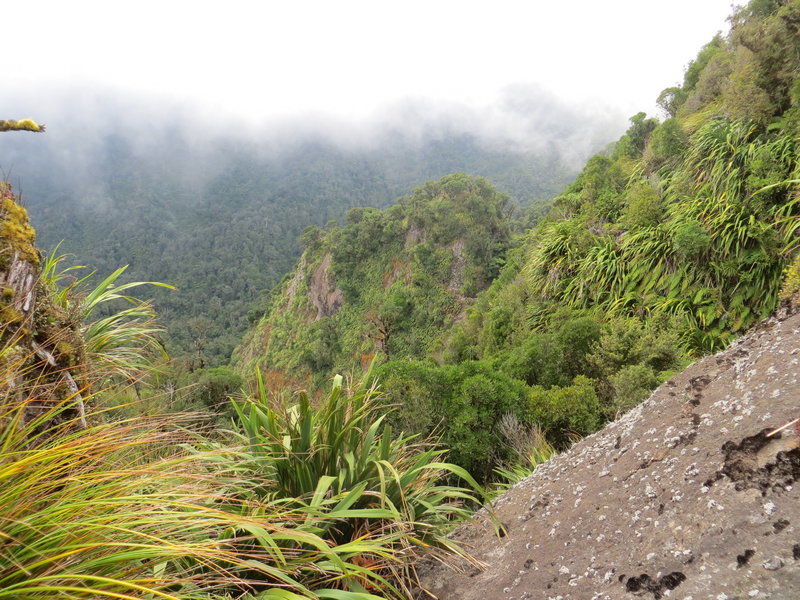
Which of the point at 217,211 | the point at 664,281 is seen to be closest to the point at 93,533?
the point at 664,281

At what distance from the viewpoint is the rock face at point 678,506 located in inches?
75.0

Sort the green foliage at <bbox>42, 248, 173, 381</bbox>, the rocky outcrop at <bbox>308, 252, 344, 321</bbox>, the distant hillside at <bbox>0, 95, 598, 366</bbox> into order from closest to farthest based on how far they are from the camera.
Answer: the green foliage at <bbox>42, 248, 173, 381</bbox> < the rocky outcrop at <bbox>308, 252, 344, 321</bbox> < the distant hillside at <bbox>0, 95, 598, 366</bbox>

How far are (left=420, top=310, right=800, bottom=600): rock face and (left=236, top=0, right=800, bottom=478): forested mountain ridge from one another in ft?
8.90

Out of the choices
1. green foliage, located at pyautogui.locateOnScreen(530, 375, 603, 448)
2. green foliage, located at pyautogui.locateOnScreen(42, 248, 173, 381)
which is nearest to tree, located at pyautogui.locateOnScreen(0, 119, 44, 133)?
green foliage, located at pyautogui.locateOnScreen(42, 248, 173, 381)

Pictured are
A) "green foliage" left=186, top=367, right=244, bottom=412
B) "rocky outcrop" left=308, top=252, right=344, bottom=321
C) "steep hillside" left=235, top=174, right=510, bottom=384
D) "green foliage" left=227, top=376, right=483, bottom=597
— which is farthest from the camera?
"rocky outcrop" left=308, top=252, right=344, bottom=321

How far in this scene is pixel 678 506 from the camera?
240cm

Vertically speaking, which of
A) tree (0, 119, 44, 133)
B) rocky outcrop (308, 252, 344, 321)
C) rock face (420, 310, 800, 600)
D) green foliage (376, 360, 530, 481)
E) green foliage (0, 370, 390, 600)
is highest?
tree (0, 119, 44, 133)

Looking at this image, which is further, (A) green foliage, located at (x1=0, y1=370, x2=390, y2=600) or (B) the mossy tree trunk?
(B) the mossy tree trunk

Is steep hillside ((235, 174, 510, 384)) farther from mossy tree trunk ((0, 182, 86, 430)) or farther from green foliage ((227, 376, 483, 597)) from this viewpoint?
mossy tree trunk ((0, 182, 86, 430))

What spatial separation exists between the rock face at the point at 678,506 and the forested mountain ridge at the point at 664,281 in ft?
8.90

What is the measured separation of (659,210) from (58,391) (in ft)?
41.8

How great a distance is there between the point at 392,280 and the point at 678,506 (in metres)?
36.2

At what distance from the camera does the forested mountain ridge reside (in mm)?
7594

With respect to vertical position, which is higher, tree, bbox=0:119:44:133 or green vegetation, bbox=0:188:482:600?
tree, bbox=0:119:44:133
